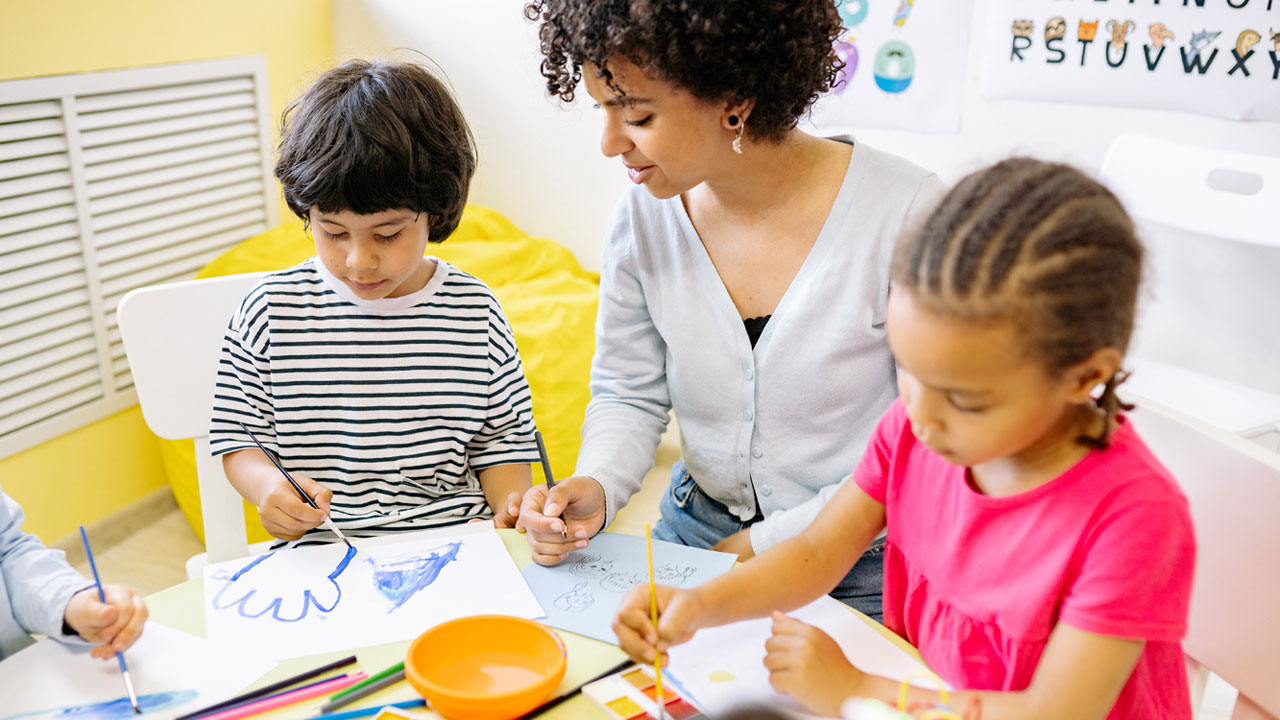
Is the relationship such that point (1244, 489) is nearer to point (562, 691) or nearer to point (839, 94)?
point (562, 691)

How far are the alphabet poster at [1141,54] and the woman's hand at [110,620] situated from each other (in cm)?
201

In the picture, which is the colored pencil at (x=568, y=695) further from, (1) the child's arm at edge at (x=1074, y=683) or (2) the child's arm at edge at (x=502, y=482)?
(2) the child's arm at edge at (x=502, y=482)

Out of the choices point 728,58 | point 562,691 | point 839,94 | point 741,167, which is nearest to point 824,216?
point 741,167

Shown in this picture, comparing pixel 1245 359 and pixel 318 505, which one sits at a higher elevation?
pixel 318 505

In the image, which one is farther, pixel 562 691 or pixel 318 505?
pixel 318 505

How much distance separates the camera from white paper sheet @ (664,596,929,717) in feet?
2.52

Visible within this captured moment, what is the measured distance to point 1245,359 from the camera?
6.93ft

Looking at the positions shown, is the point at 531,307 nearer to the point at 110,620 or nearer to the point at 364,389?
the point at 364,389

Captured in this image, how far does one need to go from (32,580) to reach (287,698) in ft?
1.01

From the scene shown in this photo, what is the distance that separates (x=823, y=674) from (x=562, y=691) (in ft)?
0.65

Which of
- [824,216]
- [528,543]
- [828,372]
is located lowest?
[528,543]

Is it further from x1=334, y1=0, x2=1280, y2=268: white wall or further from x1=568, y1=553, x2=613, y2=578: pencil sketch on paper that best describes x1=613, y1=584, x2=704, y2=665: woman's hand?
x1=334, y1=0, x2=1280, y2=268: white wall

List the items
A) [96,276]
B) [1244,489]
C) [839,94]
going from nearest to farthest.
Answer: [1244,489], [96,276], [839,94]

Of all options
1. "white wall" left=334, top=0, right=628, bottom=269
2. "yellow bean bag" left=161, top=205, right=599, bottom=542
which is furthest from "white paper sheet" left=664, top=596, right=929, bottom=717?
"white wall" left=334, top=0, right=628, bottom=269
